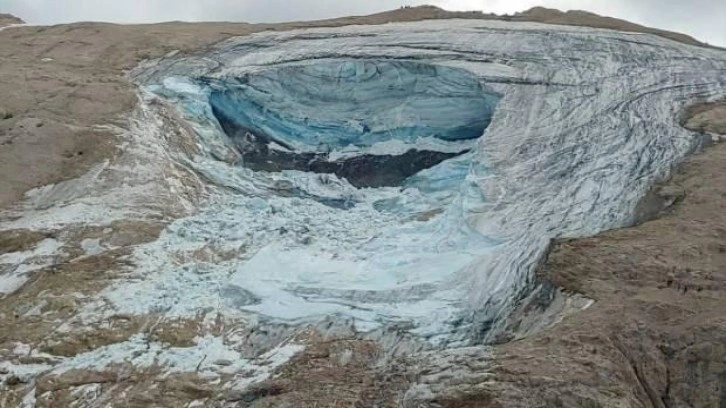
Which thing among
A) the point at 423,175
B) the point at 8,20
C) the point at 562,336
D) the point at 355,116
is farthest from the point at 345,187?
the point at 8,20

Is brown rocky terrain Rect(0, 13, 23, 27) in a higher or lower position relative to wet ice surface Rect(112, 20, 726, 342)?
higher

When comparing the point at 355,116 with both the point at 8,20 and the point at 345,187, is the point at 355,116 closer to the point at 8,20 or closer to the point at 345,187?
the point at 345,187

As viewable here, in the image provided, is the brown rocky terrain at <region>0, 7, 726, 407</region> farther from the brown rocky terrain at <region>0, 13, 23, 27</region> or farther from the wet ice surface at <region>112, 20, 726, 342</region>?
the brown rocky terrain at <region>0, 13, 23, 27</region>

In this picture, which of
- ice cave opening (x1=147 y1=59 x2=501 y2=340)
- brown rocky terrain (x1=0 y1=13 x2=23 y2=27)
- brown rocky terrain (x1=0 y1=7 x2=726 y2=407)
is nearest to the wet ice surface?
ice cave opening (x1=147 y1=59 x2=501 y2=340)

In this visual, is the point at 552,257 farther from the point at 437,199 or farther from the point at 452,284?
the point at 437,199

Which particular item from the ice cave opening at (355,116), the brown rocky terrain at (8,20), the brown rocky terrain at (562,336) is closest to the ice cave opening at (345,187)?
the ice cave opening at (355,116)

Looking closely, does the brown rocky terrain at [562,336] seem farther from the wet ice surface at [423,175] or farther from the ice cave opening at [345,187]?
the ice cave opening at [345,187]
